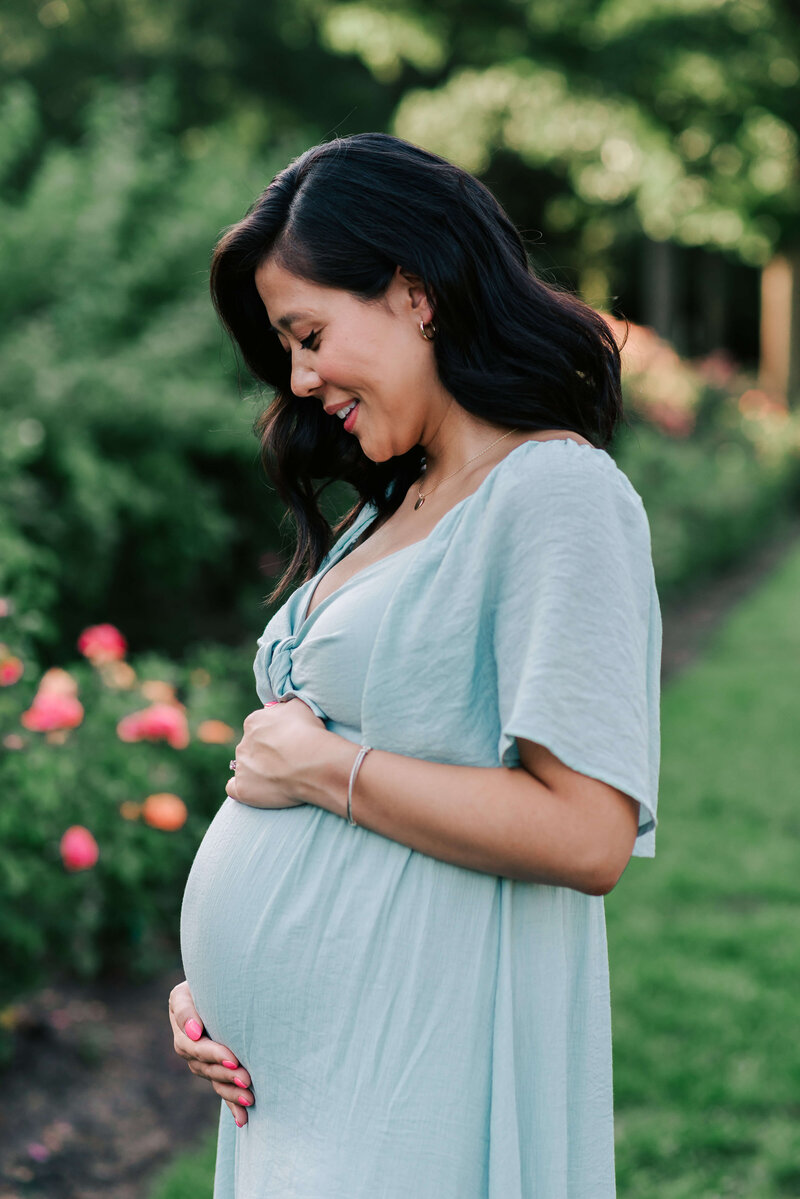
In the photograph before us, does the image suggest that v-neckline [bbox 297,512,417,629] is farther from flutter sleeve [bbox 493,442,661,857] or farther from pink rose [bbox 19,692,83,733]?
pink rose [bbox 19,692,83,733]

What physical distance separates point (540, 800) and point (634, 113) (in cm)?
1323

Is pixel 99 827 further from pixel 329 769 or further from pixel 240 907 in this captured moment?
pixel 329 769

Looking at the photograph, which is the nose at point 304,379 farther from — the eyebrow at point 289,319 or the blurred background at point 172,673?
the blurred background at point 172,673

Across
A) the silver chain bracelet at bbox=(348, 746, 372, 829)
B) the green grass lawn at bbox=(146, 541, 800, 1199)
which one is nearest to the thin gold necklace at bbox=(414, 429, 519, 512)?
the silver chain bracelet at bbox=(348, 746, 372, 829)

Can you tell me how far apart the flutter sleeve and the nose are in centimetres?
36

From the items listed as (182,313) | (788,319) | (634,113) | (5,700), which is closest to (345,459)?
(5,700)

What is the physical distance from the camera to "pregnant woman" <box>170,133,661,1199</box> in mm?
1263

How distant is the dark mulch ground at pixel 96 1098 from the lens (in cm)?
283

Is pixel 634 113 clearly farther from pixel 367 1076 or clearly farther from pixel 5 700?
pixel 367 1076

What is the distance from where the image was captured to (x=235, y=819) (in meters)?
1.59

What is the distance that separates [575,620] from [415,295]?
1.55ft

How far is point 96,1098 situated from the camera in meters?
3.14

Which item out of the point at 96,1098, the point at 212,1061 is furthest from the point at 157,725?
the point at 212,1061

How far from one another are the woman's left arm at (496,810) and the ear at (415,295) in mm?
511
